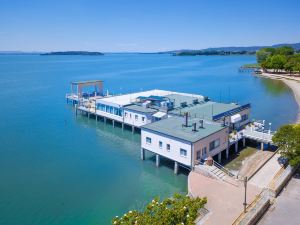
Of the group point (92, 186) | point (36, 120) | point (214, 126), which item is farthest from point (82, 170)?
point (36, 120)

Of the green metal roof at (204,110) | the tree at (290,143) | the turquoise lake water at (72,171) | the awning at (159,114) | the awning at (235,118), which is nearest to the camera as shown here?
the turquoise lake water at (72,171)

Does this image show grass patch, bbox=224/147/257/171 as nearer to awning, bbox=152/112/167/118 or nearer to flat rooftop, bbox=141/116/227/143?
flat rooftop, bbox=141/116/227/143

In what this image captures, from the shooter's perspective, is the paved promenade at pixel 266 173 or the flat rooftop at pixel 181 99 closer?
the paved promenade at pixel 266 173

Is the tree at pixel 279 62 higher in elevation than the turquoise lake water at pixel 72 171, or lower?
higher

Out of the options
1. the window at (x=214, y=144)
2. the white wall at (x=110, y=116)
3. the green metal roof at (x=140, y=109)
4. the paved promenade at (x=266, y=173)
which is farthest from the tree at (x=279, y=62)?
the window at (x=214, y=144)

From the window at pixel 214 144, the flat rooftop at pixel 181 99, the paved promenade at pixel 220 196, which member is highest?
the flat rooftop at pixel 181 99

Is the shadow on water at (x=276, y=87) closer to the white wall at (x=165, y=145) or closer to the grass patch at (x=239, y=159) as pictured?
the grass patch at (x=239, y=159)

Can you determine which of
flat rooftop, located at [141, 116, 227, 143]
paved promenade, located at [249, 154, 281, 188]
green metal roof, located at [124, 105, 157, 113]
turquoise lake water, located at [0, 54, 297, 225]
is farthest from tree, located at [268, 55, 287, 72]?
paved promenade, located at [249, 154, 281, 188]
